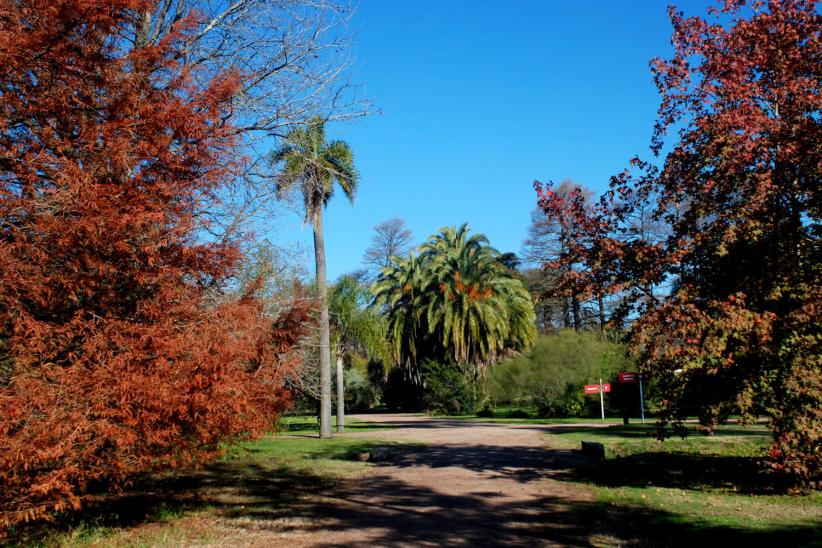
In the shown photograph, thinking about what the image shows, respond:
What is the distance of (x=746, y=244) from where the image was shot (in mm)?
10438

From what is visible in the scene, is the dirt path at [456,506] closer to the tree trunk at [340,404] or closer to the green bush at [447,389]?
the tree trunk at [340,404]

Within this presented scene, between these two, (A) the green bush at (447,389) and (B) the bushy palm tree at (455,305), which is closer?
(B) the bushy palm tree at (455,305)

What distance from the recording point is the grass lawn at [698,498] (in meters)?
7.48

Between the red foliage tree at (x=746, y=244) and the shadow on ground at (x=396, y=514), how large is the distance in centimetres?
227

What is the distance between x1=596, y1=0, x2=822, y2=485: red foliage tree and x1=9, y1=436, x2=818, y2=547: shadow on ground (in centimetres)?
227

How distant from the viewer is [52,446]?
19.1 ft

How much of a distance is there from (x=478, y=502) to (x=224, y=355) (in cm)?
530

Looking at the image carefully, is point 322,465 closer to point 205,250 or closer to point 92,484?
point 92,484

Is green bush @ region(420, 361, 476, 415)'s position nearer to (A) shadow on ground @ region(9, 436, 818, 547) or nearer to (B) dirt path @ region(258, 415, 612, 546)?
(B) dirt path @ region(258, 415, 612, 546)

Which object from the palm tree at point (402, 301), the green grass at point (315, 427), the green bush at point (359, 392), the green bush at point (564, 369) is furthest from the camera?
the green bush at point (359, 392)

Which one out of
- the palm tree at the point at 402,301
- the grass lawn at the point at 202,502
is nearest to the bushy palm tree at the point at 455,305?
the palm tree at the point at 402,301

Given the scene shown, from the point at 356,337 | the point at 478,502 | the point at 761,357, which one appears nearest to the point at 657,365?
the point at 761,357

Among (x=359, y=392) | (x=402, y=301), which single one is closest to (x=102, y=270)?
(x=402, y=301)

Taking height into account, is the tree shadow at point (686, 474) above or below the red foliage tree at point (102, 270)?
below
